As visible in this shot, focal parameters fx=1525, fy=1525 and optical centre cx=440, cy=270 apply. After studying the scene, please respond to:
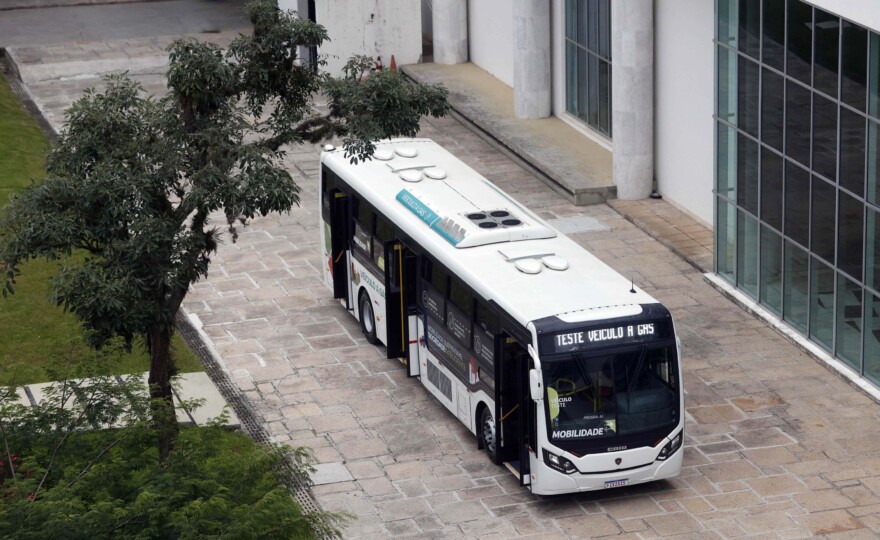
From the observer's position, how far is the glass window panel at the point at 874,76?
19.3 meters

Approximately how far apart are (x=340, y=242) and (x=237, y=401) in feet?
11.9

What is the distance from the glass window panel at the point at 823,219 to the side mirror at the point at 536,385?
6.31 metres

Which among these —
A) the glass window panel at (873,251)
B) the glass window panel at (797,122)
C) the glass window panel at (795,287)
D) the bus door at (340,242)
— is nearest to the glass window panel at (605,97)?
the glass window panel at (797,122)

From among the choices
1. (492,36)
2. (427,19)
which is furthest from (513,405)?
(427,19)

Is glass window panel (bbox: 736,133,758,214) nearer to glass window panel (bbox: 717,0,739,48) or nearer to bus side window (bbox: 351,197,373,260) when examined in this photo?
glass window panel (bbox: 717,0,739,48)

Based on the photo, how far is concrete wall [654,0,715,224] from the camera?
86.5 feet

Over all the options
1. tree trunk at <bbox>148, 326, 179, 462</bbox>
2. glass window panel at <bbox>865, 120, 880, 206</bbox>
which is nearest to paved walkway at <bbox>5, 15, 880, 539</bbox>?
tree trunk at <bbox>148, 326, 179, 462</bbox>

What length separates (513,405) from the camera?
17438mm

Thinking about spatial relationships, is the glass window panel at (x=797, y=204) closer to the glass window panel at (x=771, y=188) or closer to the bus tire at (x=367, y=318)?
the glass window panel at (x=771, y=188)

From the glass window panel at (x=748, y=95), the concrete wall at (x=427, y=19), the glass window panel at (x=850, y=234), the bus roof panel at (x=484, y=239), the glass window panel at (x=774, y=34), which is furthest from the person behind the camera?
the concrete wall at (x=427, y=19)

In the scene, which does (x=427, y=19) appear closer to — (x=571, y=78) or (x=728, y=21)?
(x=571, y=78)

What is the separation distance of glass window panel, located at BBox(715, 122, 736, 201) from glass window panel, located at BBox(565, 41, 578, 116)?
8841 mm

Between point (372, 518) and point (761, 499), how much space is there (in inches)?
172

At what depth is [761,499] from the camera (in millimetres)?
17109
